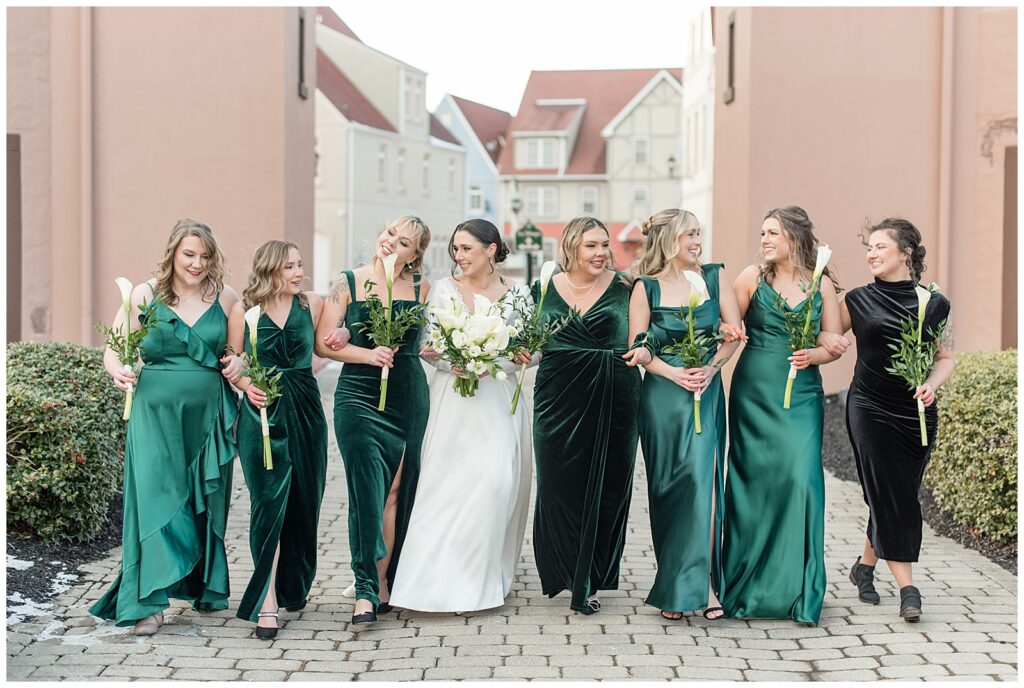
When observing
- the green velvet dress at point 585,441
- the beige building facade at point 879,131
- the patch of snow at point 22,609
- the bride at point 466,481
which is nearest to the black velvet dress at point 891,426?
the green velvet dress at point 585,441

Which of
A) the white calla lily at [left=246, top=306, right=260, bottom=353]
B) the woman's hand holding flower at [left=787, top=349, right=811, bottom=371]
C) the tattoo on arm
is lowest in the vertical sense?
the woman's hand holding flower at [left=787, top=349, right=811, bottom=371]

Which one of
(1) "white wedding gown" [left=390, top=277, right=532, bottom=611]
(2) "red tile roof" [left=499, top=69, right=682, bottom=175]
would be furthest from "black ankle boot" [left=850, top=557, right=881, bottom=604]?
(2) "red tile roof" [left=499, top=69, right=682, bottom=175]

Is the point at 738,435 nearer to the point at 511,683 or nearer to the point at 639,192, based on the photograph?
the point at 511,683

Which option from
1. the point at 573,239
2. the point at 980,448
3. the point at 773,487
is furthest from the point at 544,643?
the point at 980,448

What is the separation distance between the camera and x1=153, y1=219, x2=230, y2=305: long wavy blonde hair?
6023mm

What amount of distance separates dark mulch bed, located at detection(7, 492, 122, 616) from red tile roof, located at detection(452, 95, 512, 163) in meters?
58.5

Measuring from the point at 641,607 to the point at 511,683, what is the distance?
1.54 metres

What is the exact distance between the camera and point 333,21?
52281mm

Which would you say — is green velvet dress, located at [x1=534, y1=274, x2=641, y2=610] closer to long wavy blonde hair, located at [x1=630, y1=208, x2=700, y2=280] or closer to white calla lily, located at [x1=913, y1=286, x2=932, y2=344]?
long wavy blonde hair, located at [x1=630, y1=208, x2=700, y2=280]

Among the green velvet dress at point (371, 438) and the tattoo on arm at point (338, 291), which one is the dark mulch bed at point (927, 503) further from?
the tattoo on arm at point (338, 291)

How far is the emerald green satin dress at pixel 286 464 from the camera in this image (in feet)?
19.6

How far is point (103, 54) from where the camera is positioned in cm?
1261

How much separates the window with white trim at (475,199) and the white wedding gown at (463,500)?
5596 cm

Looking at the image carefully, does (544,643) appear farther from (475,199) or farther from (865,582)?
(475,199)
